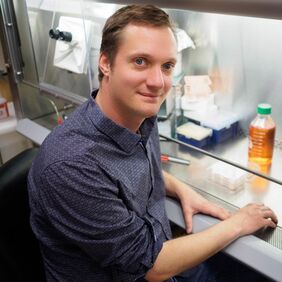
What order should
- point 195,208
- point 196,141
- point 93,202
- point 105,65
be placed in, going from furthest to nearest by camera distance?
point 196,141
point 195,208
point 105,65
point 93,202

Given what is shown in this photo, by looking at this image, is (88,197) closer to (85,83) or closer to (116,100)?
(116,100)

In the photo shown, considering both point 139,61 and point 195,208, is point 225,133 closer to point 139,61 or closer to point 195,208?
point 195,208

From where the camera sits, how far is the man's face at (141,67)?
0.85 m

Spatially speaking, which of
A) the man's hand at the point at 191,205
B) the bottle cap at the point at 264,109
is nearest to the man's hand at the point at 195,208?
the man's hand at the point at 191,205

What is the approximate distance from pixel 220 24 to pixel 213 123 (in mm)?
332

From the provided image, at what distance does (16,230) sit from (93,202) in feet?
0.94

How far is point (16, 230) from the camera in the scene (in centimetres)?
96

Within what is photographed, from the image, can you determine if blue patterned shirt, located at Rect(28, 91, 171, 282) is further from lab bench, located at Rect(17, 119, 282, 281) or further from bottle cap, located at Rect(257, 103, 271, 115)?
bottle cap, located at Rect(257, 103, 271, 115)

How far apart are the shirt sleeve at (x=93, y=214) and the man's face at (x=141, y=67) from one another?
18cm

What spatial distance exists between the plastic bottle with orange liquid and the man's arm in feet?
0.74

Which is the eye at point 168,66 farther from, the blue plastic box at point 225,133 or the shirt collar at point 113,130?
the blue plastic box at point 225,133

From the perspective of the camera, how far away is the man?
814 millimetres

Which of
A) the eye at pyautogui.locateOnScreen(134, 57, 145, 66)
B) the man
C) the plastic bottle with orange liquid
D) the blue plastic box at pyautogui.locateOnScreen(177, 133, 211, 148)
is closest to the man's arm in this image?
the man

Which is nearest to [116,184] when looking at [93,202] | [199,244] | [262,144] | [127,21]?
[93,202]
